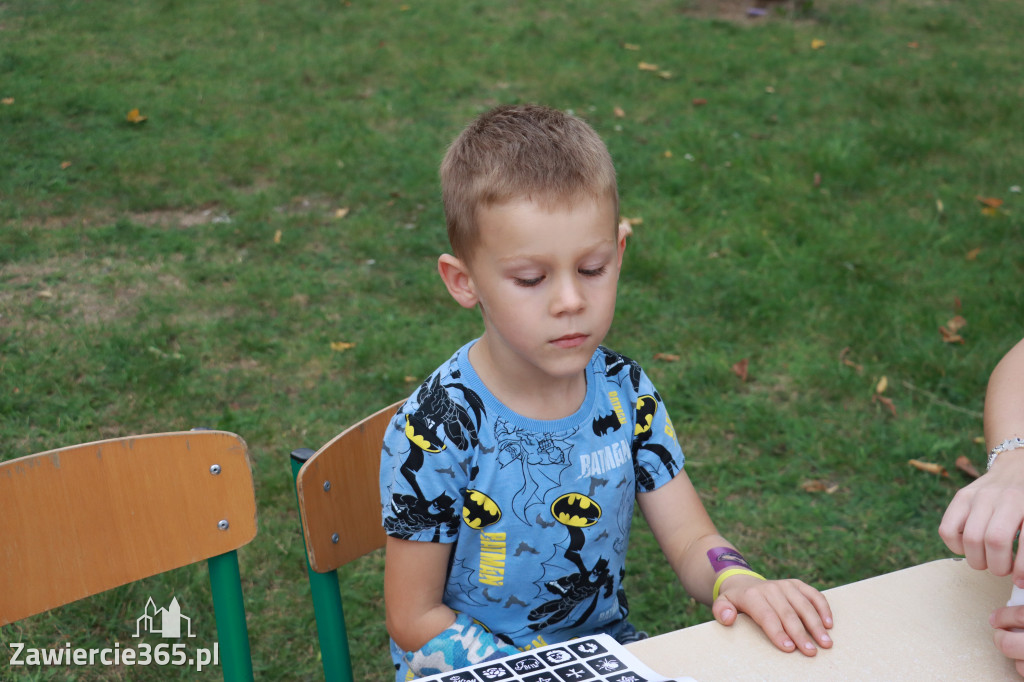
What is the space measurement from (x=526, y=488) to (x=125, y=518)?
64 centimetres

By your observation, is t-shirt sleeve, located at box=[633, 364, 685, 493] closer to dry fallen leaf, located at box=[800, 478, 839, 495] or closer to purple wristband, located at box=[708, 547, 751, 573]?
purple wristband, located at box=[708, 547, 751, 573]

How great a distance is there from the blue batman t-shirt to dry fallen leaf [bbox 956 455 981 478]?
207cm

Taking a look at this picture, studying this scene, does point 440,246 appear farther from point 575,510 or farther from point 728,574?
point 728,574

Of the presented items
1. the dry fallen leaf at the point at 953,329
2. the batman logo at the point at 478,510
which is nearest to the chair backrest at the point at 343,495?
the batman logo at the point at 478,510

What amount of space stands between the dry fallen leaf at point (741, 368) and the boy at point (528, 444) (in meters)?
2.20

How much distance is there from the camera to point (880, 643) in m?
1.16

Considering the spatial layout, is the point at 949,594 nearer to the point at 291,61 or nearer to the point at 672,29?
the point at 291,61

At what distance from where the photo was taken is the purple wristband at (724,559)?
148 cm

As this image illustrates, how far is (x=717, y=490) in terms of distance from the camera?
10.7 ft

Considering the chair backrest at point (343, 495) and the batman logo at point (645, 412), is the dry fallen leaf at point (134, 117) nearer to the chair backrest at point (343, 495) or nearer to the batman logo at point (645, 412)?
the chair backrest at point (343, 495)

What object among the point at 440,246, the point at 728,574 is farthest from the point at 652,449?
the point at 440,246

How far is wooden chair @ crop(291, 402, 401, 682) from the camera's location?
155 centimetres

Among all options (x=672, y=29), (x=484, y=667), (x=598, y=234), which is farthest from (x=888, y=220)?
(x=484, y=667)

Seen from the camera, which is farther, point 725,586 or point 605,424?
point 605,424
